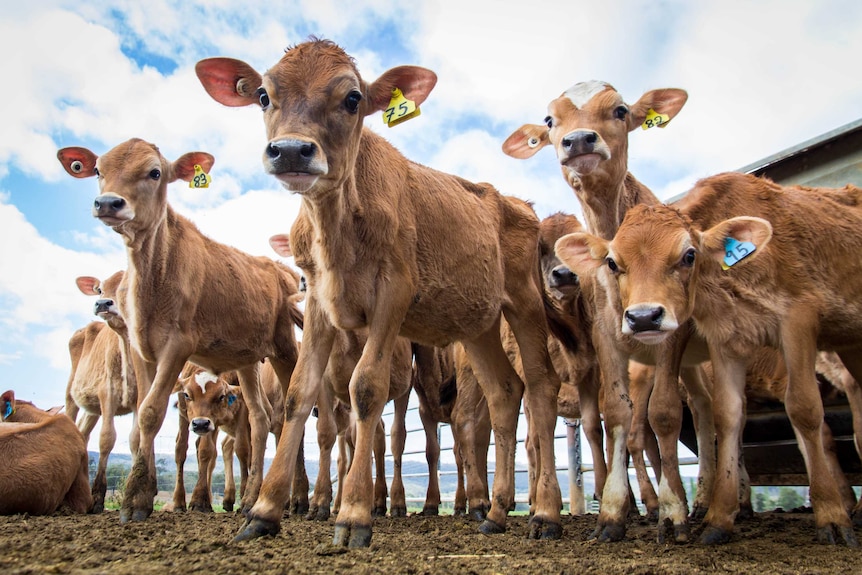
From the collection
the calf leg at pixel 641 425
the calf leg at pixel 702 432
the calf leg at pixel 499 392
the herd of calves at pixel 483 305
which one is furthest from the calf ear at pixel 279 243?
the calf leg at pixel 702 432

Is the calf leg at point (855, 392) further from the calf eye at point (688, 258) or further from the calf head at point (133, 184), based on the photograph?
the calf head at point (133, 184)

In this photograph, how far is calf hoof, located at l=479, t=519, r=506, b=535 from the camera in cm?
529

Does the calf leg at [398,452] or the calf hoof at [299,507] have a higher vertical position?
the calf leg at [398,452]

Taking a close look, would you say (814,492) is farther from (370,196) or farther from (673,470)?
(370,196)

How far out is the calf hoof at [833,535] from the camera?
438 centimetres

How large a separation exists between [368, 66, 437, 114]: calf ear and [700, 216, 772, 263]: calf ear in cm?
224

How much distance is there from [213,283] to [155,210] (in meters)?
1.01

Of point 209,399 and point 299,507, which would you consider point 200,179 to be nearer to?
point 209,399

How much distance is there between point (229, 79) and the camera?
5227mm

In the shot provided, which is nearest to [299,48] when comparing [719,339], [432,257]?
[432,257]

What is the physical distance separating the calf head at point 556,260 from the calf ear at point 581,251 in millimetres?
719

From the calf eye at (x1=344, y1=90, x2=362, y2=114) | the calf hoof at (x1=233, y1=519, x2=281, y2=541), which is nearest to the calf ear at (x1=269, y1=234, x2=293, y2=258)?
the calf eye at (x1=344, y1=90, x2=362, y2=114)

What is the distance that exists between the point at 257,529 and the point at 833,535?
3.51m

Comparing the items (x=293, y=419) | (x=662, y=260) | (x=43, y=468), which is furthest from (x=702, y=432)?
(x=43, y=468)
